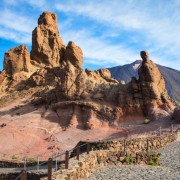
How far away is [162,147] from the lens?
26.5 meters

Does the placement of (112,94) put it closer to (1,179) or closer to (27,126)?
(27,126)

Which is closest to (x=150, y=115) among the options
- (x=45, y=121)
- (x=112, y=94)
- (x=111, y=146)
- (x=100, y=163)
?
(x=112, y=94)

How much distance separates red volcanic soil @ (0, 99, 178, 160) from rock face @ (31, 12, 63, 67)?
29.9m

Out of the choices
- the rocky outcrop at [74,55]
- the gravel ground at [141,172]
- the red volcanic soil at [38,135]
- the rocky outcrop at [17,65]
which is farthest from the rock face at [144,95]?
the rocky outcrop at [17,65]

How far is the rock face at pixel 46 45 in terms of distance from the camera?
235ft

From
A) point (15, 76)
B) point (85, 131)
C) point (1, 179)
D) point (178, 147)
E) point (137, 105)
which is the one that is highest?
point (15, 76)

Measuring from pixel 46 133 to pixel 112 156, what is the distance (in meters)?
21.0

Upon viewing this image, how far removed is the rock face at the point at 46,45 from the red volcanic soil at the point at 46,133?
29905 mm

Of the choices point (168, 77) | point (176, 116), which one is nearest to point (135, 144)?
point (176, 116)

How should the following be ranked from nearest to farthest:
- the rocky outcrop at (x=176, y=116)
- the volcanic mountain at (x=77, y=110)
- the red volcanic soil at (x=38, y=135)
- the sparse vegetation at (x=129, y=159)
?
the sparse vegetation at (x=129, y=159)
the red volcanic soil at (x=38, y=135)
the rocky outcrop at (x=176, y=116)
the volcanic mountain at (x=77, y=110)

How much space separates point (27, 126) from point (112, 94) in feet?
35.3

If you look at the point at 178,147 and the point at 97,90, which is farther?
the point at 97,90

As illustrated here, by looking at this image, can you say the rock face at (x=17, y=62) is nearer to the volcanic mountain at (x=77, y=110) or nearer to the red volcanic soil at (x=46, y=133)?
the volcanic mountain at (x=77, y=110)

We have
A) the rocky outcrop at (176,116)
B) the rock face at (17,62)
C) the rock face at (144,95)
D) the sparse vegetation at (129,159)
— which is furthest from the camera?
the rock face at (17,62)
